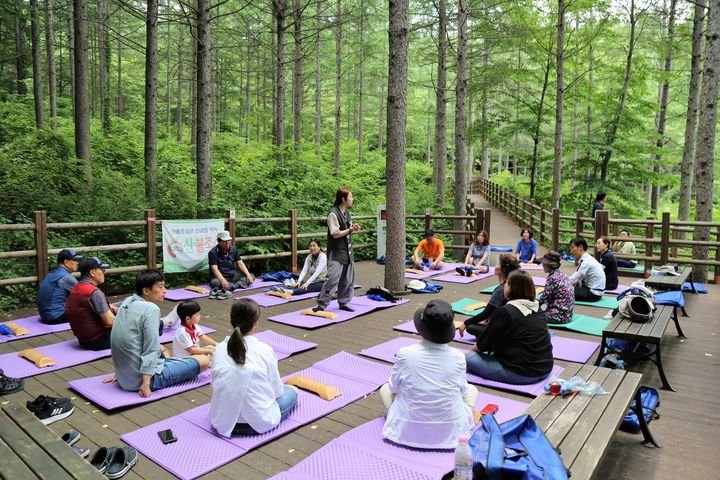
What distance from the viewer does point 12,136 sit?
1419cm

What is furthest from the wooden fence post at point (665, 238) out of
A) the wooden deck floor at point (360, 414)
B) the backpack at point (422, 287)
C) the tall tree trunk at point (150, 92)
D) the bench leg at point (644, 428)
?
the tall tree trunk at point (150, 92)

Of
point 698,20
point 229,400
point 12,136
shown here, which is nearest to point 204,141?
point 229,400

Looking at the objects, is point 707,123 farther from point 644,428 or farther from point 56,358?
point 56,358

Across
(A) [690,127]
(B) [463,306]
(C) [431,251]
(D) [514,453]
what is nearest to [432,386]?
(D) [514,453]

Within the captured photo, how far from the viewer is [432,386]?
2.99m

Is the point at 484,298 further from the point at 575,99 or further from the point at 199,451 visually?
the point at 575,99

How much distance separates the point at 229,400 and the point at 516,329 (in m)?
2.31

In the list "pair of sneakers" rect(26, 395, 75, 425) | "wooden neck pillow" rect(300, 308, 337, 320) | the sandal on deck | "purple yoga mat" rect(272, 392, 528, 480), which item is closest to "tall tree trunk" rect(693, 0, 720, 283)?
"wooden neck pillow" rect(300, 308, 337, 320)

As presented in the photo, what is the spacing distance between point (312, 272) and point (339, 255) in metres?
1.55

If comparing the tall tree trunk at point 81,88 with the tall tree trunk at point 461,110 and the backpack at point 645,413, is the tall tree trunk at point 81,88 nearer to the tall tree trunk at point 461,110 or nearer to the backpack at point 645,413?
the tall tree trunk at point 461,110

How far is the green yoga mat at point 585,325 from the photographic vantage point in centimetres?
594

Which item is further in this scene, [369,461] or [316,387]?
[316,387]

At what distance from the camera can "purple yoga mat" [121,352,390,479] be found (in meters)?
2.98

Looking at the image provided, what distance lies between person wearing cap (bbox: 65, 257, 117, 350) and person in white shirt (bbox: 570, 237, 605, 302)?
633cm
